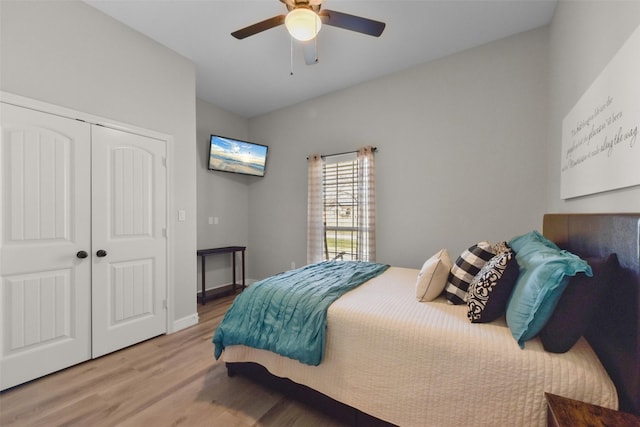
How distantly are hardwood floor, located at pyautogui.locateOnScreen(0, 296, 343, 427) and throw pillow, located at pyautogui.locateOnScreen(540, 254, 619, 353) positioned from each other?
47.9 inches

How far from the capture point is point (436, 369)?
47.5 inches

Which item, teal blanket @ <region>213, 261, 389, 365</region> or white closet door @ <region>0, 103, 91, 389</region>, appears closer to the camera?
teal blanket @ <region>213, 261, 389, 365</region>

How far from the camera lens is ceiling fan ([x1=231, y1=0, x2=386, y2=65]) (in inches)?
64.6

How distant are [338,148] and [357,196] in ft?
2.46

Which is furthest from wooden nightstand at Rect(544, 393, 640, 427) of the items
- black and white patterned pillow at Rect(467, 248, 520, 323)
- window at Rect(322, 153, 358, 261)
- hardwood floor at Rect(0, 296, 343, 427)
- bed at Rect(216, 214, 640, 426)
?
window at Rect(322, 153, 358, 261)

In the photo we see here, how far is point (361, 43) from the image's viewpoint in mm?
2658

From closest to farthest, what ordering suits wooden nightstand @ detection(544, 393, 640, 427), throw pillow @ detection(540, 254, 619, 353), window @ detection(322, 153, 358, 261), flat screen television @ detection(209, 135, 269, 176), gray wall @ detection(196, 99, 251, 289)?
wooden nightstand @ detection(544, 393, 640, 427) < throw pillow @ detection(540, 254, 619, 353) < window @ detection(322, 153, 358, 261) < flat screen television @ detection(209, 135, 269, 176) < gray wall @ detection(196, 99, 251, 289)

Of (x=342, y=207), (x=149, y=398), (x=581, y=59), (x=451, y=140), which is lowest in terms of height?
(x=149, y=398)

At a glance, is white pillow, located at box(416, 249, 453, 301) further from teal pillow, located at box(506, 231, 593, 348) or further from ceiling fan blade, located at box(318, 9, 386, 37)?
ceiling fan blade, located at box(318, 9, 386, 37)

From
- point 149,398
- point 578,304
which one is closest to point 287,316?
point 149,398

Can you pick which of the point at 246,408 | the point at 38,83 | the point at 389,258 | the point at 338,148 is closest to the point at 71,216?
the point at 38,83

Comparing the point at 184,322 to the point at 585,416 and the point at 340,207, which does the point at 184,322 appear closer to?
the point at 340,207

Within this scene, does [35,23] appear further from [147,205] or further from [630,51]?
[630,51]

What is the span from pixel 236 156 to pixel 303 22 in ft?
8.64
